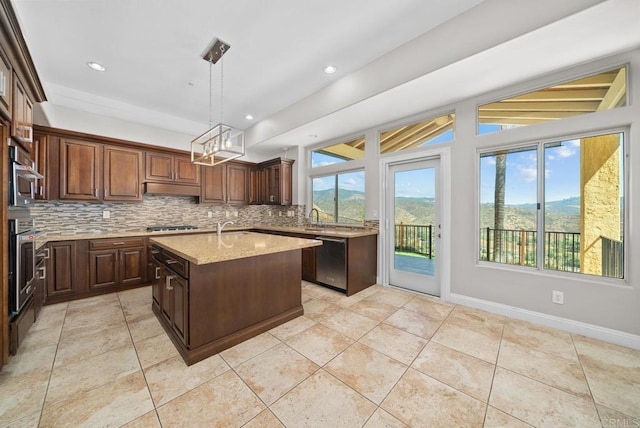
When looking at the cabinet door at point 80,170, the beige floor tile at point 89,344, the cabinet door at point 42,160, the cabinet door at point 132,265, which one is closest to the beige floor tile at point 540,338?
the beige floor tile at point 89,344

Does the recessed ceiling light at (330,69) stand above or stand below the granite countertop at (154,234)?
above

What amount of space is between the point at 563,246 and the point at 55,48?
586cm

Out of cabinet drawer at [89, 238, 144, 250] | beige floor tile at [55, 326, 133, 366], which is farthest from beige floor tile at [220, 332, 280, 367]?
cabinet drawer at [89, 238, 144, 250]

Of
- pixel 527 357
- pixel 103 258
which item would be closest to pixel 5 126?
pixel 103 258

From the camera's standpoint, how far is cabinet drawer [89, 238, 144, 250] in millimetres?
3375

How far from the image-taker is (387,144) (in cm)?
396

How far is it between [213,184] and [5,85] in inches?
128

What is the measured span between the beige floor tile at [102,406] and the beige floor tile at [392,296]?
258cm

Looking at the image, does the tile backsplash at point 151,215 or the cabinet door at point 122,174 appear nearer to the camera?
the tile backsplash at point 151,215

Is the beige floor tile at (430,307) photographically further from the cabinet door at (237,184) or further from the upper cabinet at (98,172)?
the upper cabinet at (98,172)

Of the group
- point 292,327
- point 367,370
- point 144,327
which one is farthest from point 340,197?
point 144,327

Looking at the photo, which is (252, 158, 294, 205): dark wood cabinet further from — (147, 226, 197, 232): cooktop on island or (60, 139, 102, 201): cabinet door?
(60, 139, 102, 201): cabinet door

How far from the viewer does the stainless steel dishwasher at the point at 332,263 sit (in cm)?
348

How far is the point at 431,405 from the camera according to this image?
1.51 metres
